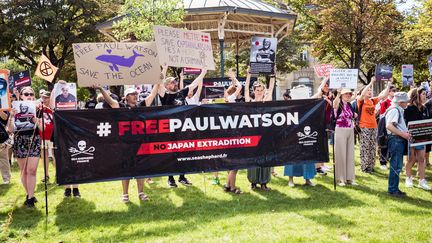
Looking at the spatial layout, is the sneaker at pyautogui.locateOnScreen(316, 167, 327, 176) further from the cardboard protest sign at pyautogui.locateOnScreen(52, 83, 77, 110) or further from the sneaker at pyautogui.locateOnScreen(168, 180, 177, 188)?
the cardboard protest sign at pyautogui.locateOnScreen(52, 83, 77, 110)

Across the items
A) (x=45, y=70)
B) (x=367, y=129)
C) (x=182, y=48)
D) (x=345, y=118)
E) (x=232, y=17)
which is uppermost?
(x=232, y=17)

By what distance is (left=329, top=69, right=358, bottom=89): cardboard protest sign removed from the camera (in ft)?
28.2

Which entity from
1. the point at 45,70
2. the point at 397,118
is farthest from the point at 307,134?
the point at 45,70

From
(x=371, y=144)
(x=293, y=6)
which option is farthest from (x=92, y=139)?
(x=293, y=6)

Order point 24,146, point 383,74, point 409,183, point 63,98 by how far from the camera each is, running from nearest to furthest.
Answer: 1. point 24,146
2. point 409,183
3. point 63,98
4. point 383,74

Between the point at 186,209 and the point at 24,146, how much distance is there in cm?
300

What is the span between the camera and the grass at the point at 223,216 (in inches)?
224

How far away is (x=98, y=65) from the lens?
22.2ft

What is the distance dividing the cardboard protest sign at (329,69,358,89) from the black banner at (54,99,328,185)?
113 centimetres

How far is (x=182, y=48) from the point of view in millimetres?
7492

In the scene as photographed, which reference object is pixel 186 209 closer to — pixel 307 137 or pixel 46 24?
pixel 307 137

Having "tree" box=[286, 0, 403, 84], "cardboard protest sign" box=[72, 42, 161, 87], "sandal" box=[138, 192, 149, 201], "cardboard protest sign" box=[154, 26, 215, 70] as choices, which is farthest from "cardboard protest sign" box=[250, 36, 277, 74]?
"tree" box=[286, 0, 403, 84]

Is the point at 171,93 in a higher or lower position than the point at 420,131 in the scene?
higher

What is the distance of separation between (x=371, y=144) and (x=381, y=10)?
18187mm
